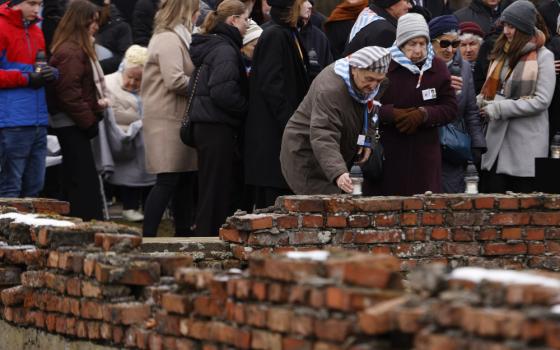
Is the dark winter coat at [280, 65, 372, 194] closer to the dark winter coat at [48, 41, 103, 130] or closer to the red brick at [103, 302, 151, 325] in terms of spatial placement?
the red brick at [103, 302, 151, 325]

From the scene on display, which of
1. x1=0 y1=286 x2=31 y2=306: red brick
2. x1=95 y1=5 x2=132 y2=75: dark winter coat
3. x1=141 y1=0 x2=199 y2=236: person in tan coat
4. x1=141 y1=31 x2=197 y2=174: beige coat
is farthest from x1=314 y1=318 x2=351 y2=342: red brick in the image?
x1=95 y1=5 x2=132 y2=75: dark winter coat

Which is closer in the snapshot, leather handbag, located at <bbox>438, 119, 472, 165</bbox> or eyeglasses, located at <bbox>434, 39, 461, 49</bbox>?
leather handbag, located at <bbox>438, 119, 472, 165</bbox>

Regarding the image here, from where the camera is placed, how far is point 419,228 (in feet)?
30.8

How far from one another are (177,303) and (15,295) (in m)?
1.94

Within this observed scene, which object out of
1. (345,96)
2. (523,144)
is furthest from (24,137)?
(523,144)

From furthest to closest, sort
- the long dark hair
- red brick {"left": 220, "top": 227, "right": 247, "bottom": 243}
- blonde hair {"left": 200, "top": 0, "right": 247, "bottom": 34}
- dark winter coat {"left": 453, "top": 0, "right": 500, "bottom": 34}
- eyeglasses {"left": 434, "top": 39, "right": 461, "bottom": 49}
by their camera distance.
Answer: dark winter coat {"left": 453, "top": 0, "right": 500, "bottom": 34}, the long dark hair, eyeglasses {"left": 434, "top": 39, "right": 461, "bottom": 49}, blonde hair {"left": 200, "top": 0, "right": 247, "bottom": 34}, red brick {"left": 220, "top": 227, "right": 247, "bottom": 243}

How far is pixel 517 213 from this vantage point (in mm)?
9594

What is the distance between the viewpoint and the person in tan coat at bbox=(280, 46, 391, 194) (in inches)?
362

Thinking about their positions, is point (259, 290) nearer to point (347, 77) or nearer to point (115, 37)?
point (347, 77)

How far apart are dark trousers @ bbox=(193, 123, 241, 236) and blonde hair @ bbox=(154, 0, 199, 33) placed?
3.66 ft

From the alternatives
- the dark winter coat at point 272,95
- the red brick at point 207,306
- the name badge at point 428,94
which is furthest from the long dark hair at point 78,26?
the red brick at point 207,306

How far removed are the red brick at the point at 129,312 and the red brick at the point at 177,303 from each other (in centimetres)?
37

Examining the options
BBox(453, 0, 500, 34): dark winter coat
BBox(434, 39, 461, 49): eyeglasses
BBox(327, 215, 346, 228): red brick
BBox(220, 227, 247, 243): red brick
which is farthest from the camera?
BBox(453, 0, 500, 34): dark winter coat

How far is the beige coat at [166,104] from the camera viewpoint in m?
11.8
